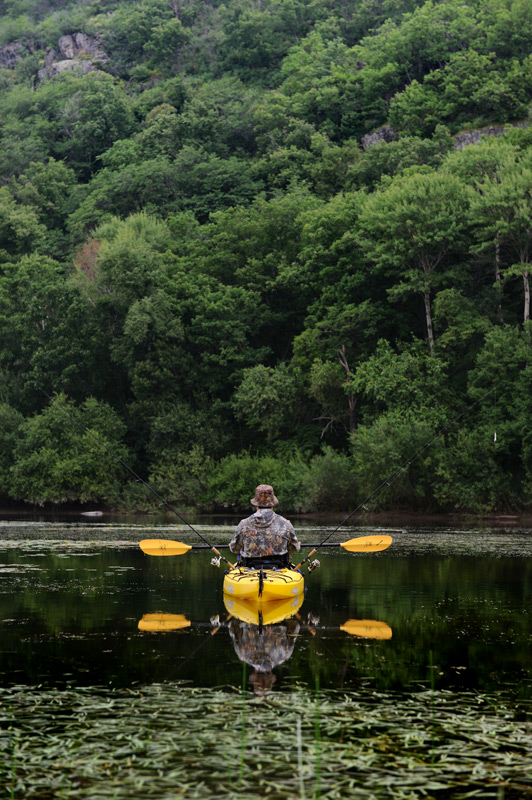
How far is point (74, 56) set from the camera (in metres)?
117

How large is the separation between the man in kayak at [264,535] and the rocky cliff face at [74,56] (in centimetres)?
10428

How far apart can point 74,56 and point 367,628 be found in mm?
111756

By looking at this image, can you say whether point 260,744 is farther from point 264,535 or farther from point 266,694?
point 264,535

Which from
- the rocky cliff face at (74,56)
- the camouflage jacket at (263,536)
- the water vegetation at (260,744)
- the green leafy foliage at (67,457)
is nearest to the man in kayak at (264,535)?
the camouflage jacket at (263,536)

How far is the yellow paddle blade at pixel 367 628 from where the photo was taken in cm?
1441

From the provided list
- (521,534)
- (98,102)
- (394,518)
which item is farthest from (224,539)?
(98,102)

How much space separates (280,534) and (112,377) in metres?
52.7

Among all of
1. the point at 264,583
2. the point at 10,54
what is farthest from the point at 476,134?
the point at 10,54

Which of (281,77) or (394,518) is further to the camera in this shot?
(281,77)

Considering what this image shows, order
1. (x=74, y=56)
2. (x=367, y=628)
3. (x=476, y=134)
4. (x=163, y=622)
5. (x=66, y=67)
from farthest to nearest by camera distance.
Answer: (x=74, y=56) < (x=66, y=67) < (x=476, y=134) < (x=163, y=622) < (x=367, y=628)

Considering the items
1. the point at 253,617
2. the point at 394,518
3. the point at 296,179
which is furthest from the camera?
the point at 296,179

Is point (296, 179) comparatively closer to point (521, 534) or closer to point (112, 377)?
point (112, 377)

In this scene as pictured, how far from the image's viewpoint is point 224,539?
1251 inches

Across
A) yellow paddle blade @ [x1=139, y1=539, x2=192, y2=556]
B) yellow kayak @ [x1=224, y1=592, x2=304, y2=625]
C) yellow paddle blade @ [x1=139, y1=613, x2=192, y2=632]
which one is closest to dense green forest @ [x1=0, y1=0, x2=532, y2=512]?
yellow paddle blade @ [x1=139, y1=539, x2=192, y2=556]
